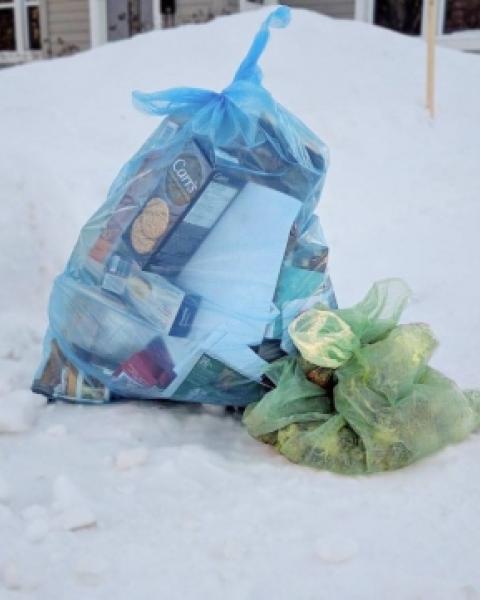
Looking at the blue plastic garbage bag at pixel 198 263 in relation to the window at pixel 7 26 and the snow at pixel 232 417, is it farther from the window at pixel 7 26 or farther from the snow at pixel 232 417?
the window at pixel 7 26

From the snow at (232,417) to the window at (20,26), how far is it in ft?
19.8

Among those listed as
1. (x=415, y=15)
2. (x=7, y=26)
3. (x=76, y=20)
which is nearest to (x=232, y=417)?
(x=415, y=15)

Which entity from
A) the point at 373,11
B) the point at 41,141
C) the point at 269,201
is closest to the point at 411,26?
the point at 373,11

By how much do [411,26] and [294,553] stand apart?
8.27 meters

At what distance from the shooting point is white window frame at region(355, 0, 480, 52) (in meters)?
7.92

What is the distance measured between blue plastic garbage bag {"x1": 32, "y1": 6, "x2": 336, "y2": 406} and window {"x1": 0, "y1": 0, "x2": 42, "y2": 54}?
9.80 meters

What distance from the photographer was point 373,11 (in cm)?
843

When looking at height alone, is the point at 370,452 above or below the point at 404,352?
below

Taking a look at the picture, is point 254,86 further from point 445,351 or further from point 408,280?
point 408,280

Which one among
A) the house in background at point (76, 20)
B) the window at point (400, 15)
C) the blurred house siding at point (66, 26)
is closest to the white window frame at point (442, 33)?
the window at point (400, 15)

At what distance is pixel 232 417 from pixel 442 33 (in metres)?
7.32

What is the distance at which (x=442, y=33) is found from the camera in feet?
27.1

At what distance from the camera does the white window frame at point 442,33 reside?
7922mm

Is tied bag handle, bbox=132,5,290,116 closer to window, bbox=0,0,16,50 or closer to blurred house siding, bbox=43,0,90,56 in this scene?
blurred house siding, bbox=43,0,90,56
